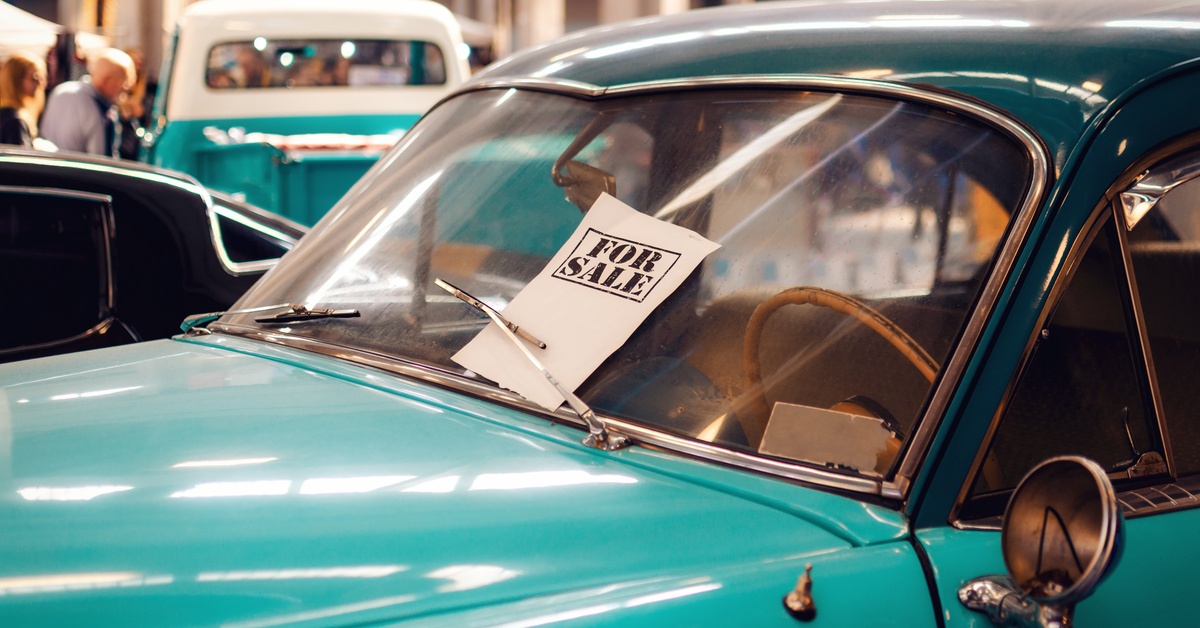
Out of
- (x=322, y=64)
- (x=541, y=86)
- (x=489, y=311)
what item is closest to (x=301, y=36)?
(x=322, y=64)

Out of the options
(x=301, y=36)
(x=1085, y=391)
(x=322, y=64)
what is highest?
(x=301, y=36)

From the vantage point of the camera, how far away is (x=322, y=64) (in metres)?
8.85

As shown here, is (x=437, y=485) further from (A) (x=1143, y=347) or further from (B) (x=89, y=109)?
(B) (x=89, y=109)

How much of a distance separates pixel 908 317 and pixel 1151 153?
37 cm

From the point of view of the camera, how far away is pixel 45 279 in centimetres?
294

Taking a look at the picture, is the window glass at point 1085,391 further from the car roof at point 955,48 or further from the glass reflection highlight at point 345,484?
the glass reflection highlight at point 345,484

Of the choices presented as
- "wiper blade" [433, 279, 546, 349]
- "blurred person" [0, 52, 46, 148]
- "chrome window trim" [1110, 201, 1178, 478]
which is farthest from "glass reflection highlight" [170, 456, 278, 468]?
"blurred person" [0, 52, 46, 148]

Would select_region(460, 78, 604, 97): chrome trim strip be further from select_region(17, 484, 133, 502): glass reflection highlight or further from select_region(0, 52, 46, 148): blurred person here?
select_region(0, 52, 46, 148): blurred person

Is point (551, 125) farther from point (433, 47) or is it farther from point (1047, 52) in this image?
point (433, 47)

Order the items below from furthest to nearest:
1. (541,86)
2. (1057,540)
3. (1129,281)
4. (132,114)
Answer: (132,114) < (541,86) < (1129,281) < (1057,540)

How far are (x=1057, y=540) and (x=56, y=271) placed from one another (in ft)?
8.43

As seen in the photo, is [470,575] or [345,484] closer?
[470,575]

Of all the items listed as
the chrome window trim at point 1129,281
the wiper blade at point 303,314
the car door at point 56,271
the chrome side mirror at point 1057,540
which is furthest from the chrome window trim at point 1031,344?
the car door at point 56,271

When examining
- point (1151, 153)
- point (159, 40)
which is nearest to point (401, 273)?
point (1151, 153)
